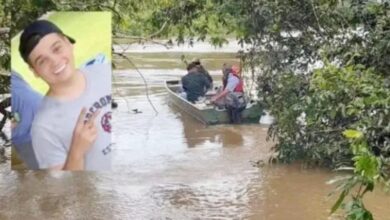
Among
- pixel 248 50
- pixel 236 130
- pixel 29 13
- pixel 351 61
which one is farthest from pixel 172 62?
pixel 351 61

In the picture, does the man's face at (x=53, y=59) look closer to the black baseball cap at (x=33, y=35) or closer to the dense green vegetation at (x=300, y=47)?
the black baseball cap at (x=33, y=35)

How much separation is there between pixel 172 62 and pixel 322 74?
26487mm

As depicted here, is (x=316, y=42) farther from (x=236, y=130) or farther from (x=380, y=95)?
(x=236, y=130)

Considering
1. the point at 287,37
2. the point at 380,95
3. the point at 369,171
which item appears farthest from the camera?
the point at 287,37

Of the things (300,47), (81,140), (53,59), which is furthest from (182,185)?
(53,59)

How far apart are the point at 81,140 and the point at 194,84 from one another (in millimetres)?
11275

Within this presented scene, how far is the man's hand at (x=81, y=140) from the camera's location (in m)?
6.64

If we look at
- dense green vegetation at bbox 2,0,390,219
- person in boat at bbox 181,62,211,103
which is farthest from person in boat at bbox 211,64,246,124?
dense green vegetation at bbox 2,0,390,219

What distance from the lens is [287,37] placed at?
34.0ft

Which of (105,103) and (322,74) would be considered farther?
(105,103)

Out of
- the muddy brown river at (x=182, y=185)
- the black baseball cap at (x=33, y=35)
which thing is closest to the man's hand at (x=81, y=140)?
the black baseball cap at (x=33, y=35)

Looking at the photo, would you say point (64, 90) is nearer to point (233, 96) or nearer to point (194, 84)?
point (233, 96)

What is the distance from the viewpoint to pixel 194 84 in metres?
17.9

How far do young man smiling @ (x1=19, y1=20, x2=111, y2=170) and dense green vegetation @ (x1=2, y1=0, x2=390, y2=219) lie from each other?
118cm
